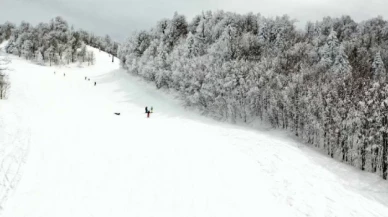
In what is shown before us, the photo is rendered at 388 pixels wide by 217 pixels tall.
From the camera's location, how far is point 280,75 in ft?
134

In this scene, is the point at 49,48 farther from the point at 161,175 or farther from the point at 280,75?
the point at 161,175

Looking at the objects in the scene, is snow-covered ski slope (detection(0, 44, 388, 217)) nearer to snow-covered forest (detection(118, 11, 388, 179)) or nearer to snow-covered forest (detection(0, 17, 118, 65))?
snow-covered forest (detection(118, 11, 388, 179))

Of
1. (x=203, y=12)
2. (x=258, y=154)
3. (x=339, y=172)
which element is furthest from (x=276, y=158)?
(x=203, y=12)

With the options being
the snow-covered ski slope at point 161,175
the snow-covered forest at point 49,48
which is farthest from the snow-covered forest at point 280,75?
the snow-covered forest at point 49,48

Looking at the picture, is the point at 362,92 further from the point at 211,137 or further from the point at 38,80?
the point at 38,80

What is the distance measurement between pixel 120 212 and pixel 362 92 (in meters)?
25.4

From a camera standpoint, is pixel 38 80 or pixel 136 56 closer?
pixel 38 80

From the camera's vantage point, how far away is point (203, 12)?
71.7 metres

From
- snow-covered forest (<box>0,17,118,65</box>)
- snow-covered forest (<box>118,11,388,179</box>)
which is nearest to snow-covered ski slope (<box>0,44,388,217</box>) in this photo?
snow-covered forest (<box>118,11,388,179</box>)

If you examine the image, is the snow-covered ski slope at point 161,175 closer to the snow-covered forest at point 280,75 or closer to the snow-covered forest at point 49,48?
the snow-covered forest at point 280,75

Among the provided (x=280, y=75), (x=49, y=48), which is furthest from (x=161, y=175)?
(x=49, y=48)

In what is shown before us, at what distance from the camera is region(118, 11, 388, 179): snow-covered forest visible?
27.0 metres

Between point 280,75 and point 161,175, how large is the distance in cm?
2897

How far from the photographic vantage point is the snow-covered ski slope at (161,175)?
1369 centimetres
